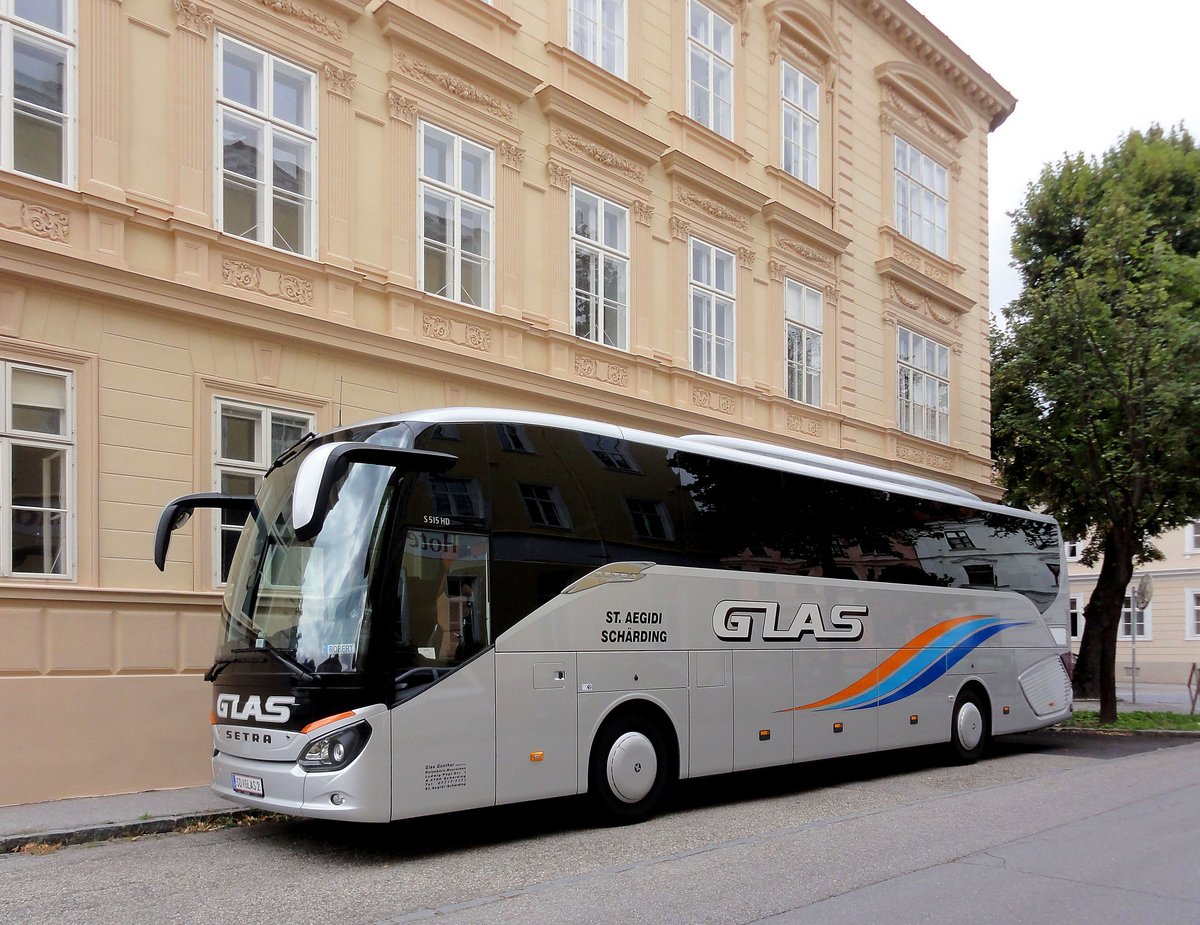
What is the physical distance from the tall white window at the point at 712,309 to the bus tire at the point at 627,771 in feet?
30.7

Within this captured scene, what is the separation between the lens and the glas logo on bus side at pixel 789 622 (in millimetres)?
11492

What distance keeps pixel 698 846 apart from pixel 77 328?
7542 millimetres

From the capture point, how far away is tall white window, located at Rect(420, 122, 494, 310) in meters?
14.9

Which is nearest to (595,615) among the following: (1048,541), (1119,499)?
(1048,541)

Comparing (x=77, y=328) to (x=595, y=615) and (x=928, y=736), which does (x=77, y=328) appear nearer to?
(x=595, y=615)

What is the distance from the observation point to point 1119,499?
73.9 feet

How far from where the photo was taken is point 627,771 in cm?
1017

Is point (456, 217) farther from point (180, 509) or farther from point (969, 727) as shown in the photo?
point (969, 727)

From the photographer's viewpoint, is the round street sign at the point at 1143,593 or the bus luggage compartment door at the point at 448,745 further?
the round street sign at the point at 1143,593

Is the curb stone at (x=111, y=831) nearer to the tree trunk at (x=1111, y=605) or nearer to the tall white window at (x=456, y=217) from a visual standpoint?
the tall white window at (x=456, y=217)

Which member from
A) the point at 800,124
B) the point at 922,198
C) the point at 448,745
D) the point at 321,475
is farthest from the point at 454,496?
the point at 922,198

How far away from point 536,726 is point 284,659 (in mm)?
2126

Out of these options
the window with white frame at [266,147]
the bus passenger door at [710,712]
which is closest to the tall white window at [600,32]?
the window with white frame at [266,147]

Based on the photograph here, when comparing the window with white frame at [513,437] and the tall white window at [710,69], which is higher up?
the tall white window at [710,69]
